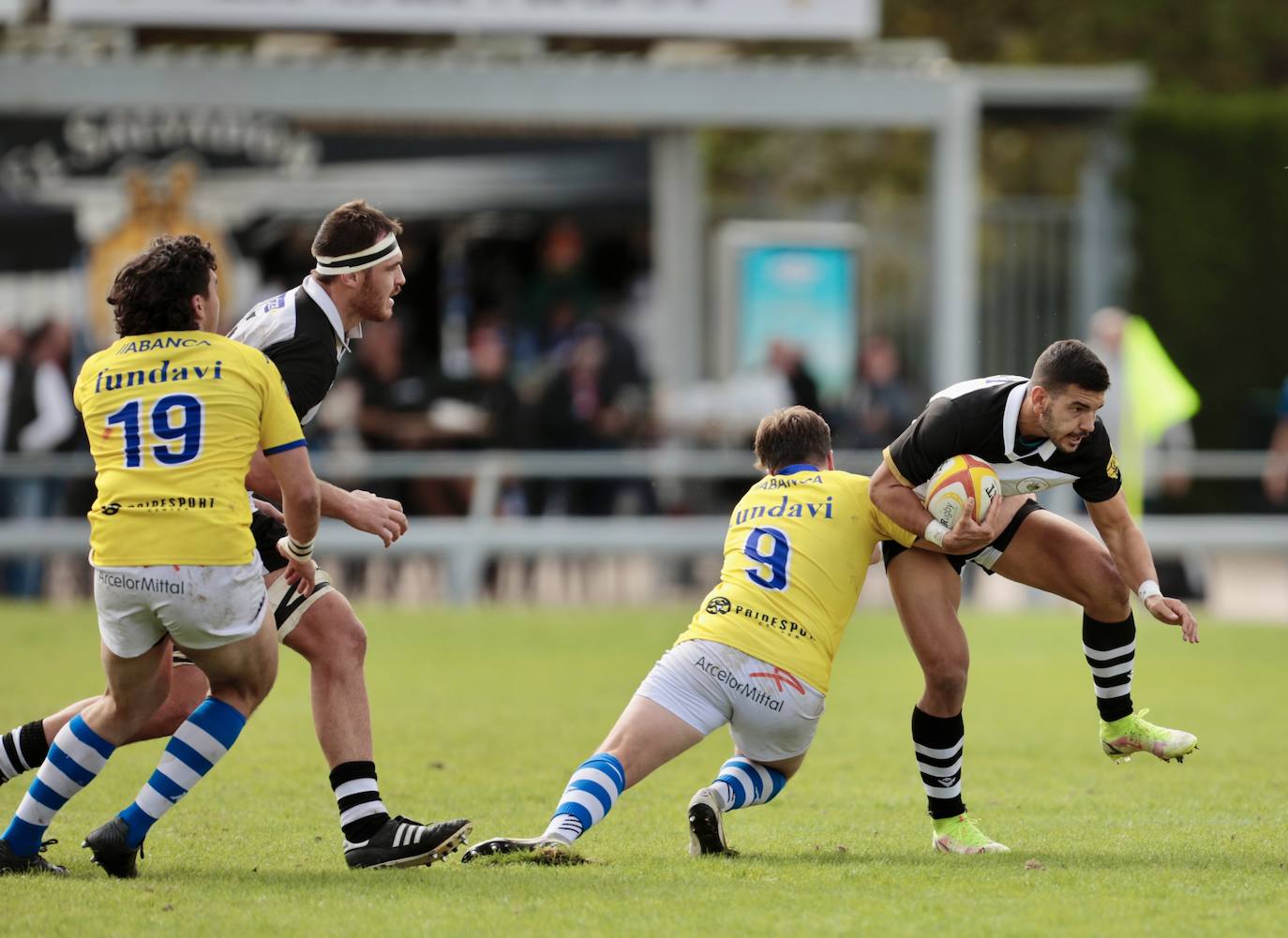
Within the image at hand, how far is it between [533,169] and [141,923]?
15.6 metres

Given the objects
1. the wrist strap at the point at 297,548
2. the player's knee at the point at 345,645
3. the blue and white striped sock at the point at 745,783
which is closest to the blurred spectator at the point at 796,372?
the blue and white striped sock at the point at 745,783

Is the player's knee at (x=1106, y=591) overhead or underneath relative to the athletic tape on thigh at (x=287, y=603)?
underneath

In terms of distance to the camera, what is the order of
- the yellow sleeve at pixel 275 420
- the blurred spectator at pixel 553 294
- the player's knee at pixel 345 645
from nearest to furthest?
the yellow sleeve at pixel 275 420
the player's knee at pixel 345 645
the blurred spectator at pixel 553 294

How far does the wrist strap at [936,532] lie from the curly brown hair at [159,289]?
2.52 metres

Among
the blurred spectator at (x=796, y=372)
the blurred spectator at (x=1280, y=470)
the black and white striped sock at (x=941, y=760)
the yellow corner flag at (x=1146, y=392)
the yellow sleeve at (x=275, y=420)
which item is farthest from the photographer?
the blurred spectator at (x=796, y=372)

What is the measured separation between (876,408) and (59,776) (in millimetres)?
13729

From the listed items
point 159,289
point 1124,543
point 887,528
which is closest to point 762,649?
point 887,528

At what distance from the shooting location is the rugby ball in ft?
22.4

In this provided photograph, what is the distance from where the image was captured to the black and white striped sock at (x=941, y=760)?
7074 millimetres

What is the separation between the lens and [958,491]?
6.83 meters

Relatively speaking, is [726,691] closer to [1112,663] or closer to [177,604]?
[1112,663]

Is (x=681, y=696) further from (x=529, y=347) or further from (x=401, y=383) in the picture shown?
(x=529, y=347)

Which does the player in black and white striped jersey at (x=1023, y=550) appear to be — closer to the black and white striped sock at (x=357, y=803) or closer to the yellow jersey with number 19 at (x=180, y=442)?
the black and white striped sock at (x=357, y=803)

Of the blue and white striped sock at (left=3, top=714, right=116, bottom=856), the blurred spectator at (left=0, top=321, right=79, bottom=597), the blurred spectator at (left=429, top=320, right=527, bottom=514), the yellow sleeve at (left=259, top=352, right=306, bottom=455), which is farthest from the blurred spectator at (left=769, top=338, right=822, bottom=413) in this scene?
the blue and white striped sock at (left=3, top=714, right=116, bottom=856)
